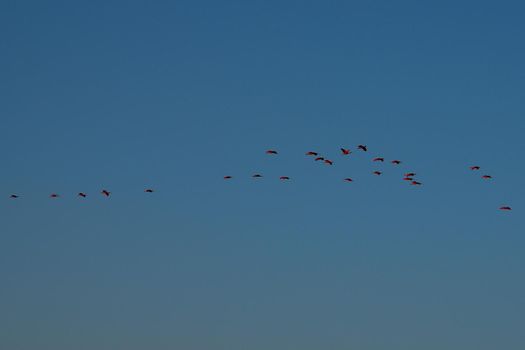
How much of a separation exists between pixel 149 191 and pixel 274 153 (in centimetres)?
1727

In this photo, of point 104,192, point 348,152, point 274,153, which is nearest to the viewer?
→ point 348,152

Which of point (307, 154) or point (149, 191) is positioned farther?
point (149, 191)

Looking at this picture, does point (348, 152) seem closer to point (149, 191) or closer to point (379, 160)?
point (379, 160)

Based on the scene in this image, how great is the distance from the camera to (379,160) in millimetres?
80625

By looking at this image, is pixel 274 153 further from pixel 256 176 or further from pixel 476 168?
pixel 476 168

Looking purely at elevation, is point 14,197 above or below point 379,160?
below

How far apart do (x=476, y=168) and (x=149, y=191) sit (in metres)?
40.6

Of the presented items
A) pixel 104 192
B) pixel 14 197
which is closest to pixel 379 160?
pixel 104 192

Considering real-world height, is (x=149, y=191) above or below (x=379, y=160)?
below

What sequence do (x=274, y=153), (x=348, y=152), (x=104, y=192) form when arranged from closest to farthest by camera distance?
(x=348, y=152) → (x=274, y=153) → (x=104, y=192)

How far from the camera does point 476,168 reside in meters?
78.3

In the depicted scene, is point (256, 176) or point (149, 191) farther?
point (149, 191)

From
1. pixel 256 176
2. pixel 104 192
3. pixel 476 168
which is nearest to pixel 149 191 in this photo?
pixel 104 192

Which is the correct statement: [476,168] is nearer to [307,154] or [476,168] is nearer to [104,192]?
[307,154]
